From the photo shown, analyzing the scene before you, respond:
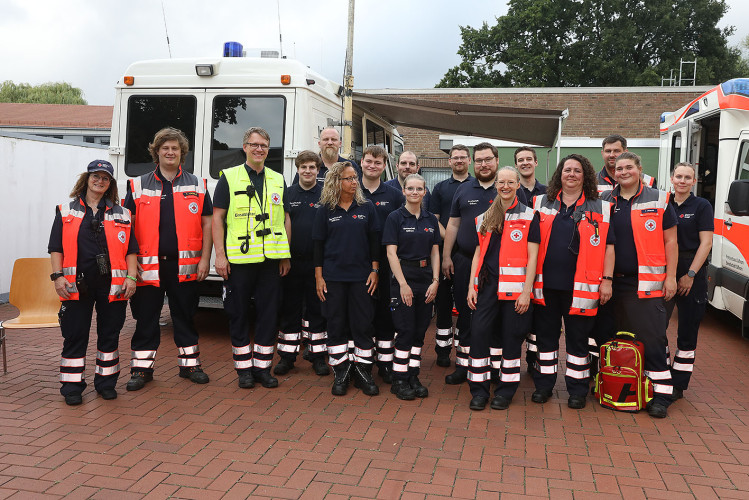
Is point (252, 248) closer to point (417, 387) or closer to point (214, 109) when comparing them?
point (417, 387)

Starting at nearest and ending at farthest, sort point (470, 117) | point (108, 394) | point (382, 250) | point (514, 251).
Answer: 1. point (514, 251)
2. point (108, 394)
3. point (382, 250)
4. point (470, 117)

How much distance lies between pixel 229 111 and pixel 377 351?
297 centimetres

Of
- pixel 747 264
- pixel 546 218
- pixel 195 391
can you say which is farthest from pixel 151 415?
pixel 747 264

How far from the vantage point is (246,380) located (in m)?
5.23

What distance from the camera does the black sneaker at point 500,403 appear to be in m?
4.81

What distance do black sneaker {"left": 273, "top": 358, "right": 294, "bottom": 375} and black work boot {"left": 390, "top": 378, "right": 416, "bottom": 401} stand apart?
3.47 feet

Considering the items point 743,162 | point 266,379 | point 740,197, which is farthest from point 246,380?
point 743,162

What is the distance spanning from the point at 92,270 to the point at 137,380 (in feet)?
3.28

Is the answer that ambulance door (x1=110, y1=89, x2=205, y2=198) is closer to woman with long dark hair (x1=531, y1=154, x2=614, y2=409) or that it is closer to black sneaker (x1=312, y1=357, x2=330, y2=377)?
black sneaker (x1=312, y1=357, x2=330, y2=377)

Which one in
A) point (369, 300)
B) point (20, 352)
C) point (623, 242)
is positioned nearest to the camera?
point (623, 242)

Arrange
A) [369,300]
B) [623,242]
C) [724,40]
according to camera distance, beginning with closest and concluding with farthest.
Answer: [623,242]
[369,300]
[724,40]

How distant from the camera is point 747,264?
6.56m

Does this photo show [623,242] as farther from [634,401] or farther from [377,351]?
[377,351]

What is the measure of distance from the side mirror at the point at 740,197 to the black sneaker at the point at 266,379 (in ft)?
14.2
